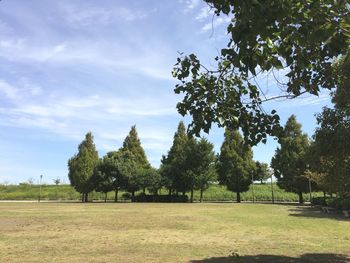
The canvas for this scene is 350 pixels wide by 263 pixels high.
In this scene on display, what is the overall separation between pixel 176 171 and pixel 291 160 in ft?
52.8

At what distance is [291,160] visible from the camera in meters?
57.3

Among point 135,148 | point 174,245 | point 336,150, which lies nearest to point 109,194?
point 135,148

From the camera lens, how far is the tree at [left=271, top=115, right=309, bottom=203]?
55.7 metres

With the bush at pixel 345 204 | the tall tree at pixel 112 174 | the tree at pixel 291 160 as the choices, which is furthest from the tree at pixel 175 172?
the bush at pixel 345 204

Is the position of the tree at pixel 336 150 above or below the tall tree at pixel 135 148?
below

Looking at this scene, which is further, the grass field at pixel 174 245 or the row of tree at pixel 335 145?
the row of tree at pixel 335 145

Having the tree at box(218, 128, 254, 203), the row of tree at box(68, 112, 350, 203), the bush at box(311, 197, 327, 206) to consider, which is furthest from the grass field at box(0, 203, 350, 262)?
the tree at box(218, 128, 254, 203)

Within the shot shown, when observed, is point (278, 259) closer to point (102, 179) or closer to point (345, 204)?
point (345, 204)

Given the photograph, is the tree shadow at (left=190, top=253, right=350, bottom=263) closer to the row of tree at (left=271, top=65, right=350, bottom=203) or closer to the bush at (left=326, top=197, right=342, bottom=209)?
the row of tree at (left=271, top=65, right=350, bottom=203)

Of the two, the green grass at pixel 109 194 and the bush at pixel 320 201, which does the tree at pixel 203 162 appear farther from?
the bush at pixel 320 201

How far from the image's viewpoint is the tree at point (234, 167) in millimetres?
65000

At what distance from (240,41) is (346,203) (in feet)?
100

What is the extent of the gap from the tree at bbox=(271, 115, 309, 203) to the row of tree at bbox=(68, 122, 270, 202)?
6.86m

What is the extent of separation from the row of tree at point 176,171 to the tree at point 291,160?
6862 mm
